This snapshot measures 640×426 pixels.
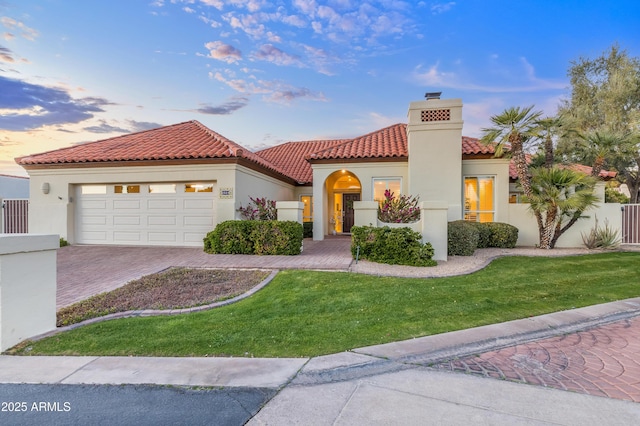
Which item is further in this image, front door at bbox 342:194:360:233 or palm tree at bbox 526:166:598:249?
front door at bbox 342:194:360:233

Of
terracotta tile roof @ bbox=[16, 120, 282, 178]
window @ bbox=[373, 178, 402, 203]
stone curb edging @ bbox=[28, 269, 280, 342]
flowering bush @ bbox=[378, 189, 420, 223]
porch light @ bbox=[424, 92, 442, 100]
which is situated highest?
porch light @ bbox=[424, 92, 442, 100]

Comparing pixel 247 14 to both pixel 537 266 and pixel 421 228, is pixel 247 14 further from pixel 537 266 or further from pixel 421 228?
pixel 537 266

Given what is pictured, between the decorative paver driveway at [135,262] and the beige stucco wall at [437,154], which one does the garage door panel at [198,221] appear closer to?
the decorative paver driveway at [135,262]

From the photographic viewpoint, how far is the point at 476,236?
11.5 m

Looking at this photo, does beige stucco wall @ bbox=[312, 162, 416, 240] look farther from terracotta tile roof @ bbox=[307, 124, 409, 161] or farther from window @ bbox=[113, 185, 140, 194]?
window @ bbox=[113, 185, 140, 194]

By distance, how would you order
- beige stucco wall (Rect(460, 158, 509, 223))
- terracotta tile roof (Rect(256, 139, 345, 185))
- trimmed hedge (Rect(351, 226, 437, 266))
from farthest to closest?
terracotta tile roof (Rect(256, 139, 345, 185)) < beige stucco wall (Rect(460, 158, 509, 223)) < trimmed hedge (Rect(351, 226, 437, 266))

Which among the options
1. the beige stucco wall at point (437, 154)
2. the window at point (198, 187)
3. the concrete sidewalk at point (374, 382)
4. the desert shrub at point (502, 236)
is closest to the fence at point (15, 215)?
the window at point (198, 187)

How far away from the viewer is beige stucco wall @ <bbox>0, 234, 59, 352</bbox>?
4270 mm

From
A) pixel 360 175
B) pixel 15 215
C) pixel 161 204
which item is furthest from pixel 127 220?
pixel 360 175

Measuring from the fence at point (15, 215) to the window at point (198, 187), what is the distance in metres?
7.84

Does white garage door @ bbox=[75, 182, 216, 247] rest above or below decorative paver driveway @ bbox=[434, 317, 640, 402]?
above

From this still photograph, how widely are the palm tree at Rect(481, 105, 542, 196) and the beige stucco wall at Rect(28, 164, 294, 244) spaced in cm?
1038

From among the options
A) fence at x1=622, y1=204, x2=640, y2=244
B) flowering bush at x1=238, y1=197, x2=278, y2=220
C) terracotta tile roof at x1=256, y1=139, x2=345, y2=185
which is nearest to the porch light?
terracotta tile roof at x1=256, y1=139, x2=345, y2=185

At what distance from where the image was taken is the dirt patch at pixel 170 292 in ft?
19.0
